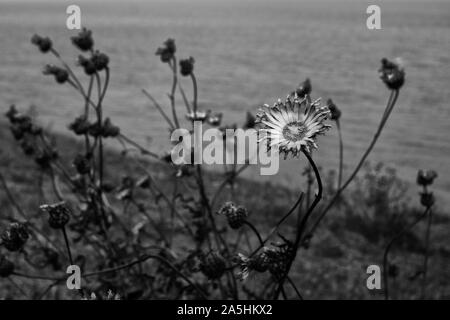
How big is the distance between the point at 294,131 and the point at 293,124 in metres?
0.03

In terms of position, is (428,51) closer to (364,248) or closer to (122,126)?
(122,126)

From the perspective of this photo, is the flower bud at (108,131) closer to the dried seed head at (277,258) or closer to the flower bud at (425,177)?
the dried seed head at (277,258)

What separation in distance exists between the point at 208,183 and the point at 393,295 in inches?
98.6

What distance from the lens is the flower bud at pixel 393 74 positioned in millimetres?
2104

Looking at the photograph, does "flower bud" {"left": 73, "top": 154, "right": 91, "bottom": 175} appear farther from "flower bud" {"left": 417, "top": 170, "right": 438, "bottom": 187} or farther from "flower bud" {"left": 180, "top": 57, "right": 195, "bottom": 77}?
"flower bud" {"left": 417, "top": 170, "right": 438, "bottom": 187}

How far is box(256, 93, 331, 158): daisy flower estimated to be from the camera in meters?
1.23

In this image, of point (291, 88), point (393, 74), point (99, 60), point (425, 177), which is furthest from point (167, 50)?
point (291, 88)

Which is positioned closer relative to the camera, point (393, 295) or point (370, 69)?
point (393, 295)

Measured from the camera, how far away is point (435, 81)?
39.3 ft

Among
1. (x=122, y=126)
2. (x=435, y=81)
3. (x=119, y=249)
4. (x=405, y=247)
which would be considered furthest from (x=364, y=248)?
(x=435, y=81)

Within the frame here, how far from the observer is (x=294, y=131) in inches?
50.6

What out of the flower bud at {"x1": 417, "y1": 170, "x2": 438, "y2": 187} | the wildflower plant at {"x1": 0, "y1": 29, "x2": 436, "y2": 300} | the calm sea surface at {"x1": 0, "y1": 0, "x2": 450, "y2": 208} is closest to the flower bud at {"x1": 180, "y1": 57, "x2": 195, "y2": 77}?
the wildflower plant at {"x1": 0, "y1": 29, "x2": 436, "y2": 300}

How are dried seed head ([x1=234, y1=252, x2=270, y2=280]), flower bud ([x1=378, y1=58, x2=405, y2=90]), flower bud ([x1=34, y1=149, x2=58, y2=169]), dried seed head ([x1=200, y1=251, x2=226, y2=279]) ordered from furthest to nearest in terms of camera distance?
flower bud ([x1=34, y1=149, x2=58, y2=169])
flower bud ([x1=378, y1=58, x2=405, y2=90])
dried seed head ([x1=200, y1=251, x2=226, y2=279])
dried seed head ([x1=234, y1=252, x2=270, y2=280])

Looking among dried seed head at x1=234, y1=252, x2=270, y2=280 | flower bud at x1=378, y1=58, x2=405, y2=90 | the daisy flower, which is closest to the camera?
the daisy flower
